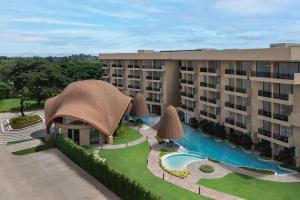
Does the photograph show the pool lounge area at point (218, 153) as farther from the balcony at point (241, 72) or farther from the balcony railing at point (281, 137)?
the balcony at point (241, 72)

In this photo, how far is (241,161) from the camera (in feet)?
144

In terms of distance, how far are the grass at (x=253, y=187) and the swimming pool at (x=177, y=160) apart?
19.5 ft

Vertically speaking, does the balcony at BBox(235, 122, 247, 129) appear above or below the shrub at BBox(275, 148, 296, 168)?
above

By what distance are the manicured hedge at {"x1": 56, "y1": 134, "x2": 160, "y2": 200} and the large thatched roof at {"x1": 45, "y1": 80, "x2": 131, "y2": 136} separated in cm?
498

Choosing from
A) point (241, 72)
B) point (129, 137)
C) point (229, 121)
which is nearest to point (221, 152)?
point (229, 121)

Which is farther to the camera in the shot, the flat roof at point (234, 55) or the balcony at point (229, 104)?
the balcony at point (229, 104)

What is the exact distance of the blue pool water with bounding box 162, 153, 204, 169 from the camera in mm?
42438

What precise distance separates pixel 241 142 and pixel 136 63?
1458 inches

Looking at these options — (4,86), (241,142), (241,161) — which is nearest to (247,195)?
(241,161)

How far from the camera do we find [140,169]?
4019 centimetres

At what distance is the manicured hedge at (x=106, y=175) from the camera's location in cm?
2983

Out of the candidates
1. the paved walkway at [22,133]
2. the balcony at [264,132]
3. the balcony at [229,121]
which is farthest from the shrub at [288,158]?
the paved walkway at [22,133]

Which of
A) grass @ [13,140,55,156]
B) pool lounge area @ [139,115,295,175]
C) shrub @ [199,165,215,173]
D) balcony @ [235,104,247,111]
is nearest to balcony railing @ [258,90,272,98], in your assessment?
balcony @ [235,104,247,111]

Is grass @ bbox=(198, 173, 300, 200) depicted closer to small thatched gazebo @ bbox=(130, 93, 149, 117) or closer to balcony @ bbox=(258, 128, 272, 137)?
balcony @ bbox=(258, 128, 272, 137)
